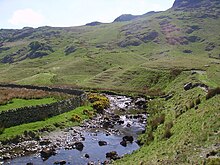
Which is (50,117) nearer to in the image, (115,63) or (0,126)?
(0,126)

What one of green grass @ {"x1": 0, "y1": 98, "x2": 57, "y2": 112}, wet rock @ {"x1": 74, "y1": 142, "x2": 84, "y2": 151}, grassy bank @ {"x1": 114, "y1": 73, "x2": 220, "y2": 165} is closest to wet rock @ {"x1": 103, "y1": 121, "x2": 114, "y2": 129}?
wet rock @ {"x1": 74, "y1": 142, "x2": 84, "y2": 151}

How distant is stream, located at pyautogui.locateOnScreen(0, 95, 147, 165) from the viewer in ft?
131

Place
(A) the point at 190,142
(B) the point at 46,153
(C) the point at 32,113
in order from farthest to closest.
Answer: (C) the point at 32,113 → (B) the point at 46,153 → (A) the point at 190,142

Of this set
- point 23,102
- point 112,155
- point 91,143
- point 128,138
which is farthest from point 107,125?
point 112,155

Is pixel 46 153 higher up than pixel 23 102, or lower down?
lower down

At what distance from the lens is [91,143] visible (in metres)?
47.5

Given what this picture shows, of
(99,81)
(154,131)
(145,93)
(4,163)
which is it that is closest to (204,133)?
(154,131)

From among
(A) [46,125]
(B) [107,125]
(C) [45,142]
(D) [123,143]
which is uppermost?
(A) [46,125]

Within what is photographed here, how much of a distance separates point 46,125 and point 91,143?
8.99 m

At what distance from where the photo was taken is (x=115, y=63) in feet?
541

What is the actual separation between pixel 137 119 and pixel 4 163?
3077 cm

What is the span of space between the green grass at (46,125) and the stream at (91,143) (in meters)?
1.81

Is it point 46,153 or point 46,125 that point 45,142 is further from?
point 46,125

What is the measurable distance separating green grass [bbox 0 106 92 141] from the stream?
181cm
